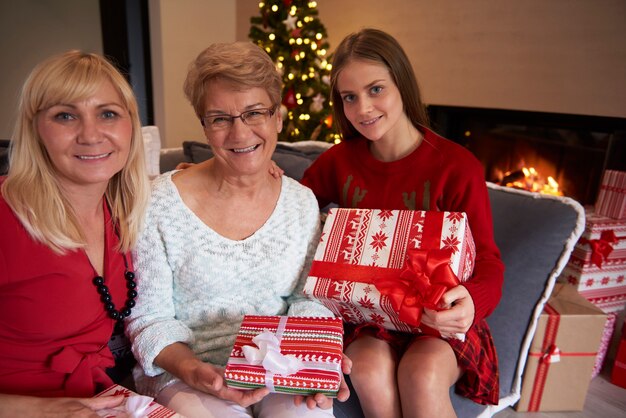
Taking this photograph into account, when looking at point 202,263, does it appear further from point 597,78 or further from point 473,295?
point 597,78

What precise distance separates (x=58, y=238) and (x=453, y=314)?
3.18ft

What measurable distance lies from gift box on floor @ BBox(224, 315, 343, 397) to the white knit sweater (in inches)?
8.2

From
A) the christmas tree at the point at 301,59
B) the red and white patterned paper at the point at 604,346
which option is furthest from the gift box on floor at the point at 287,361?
the christmas tree at the point at 301,59

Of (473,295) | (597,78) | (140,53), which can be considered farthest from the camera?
(140,53)

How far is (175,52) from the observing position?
438 cm

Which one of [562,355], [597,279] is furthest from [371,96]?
[597,279]

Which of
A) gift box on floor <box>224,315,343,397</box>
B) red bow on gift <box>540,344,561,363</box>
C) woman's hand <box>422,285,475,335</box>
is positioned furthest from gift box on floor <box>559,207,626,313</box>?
gift box on floor <box>224,315,343,397</box>

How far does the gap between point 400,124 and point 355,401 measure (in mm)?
871

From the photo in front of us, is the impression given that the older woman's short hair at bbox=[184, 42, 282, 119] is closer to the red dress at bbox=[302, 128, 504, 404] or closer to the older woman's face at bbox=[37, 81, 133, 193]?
the older woman's face at bbox=[37, 81, 133, 193]

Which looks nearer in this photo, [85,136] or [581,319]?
[85,136]

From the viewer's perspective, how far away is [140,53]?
4.38 m

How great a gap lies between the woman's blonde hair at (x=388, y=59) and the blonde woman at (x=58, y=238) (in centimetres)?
67

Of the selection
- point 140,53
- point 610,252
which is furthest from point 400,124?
point 140,53

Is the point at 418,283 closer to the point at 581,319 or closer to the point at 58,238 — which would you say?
the point at 58,238
